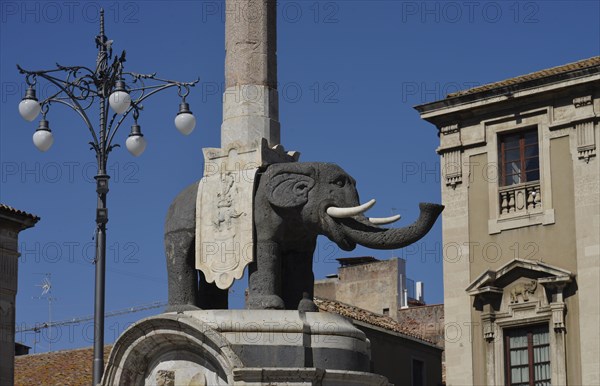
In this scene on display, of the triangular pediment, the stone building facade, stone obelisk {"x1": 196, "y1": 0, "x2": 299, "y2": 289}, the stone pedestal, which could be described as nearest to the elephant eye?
stone obelisk {"x1": 196, "y1": 0, "x2": 299, "y2": 289}

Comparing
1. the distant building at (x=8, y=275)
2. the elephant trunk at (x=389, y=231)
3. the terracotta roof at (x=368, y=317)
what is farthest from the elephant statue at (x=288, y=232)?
the distant building at (x=8, y=275)

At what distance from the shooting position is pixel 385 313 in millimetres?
45562

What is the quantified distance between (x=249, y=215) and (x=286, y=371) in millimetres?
1548

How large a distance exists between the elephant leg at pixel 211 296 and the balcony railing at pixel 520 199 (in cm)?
Result: 1710

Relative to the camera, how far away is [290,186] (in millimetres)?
14734

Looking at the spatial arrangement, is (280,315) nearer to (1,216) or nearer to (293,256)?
(293,256)

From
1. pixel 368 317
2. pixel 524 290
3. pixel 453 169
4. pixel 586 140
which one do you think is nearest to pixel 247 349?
pixel 524 290

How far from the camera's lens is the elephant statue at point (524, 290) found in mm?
31125

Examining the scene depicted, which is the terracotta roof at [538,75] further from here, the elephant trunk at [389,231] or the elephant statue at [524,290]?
the elephant trunk at [389,231]

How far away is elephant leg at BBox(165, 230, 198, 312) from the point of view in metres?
15.0

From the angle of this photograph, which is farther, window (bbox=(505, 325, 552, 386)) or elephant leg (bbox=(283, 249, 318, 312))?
window (bbox=(505, 325, 552, 386))

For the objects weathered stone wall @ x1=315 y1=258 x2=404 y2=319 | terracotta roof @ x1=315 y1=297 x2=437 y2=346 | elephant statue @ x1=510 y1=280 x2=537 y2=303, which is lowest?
elephant statue @ x1=510 y1=280 x2=537 y2=303

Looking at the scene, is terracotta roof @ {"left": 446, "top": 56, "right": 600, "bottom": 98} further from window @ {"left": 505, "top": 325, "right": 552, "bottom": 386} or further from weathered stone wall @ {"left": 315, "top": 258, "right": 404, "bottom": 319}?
weathered stone wall @ {"left": 315, "top": 258, "right": 404, "bottom": 319}

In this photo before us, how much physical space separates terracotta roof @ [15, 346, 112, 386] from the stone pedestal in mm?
24543
